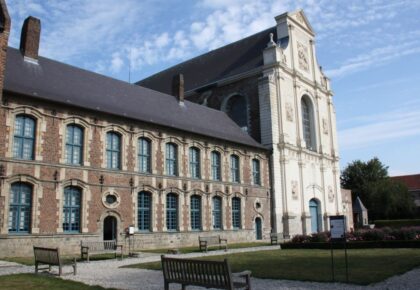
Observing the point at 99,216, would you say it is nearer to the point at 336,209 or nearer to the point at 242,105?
the point at 242,105

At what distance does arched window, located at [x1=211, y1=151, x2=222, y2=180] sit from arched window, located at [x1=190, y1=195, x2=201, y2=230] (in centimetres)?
205

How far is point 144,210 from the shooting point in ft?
70.3

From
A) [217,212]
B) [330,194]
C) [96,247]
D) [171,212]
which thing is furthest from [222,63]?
[96,247]

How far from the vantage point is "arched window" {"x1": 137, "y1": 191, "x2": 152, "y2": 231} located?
21203 mm

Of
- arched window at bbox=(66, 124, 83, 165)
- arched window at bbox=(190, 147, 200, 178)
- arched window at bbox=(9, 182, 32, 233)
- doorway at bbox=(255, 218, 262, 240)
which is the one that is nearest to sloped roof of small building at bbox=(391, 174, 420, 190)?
doorway at bbox=(255, 218, 262, 240)

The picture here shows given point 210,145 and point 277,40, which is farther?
point 277,40

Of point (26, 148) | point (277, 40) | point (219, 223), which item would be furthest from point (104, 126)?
point (277, 40)

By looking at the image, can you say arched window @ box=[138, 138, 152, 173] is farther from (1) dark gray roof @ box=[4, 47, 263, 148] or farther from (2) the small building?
(2) the small building

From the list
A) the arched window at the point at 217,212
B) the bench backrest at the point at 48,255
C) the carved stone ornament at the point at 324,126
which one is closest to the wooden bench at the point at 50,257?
the bench backrest at the point at 48,255

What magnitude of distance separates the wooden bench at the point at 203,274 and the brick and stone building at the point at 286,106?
22.5m

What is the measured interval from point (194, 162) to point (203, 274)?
17.4 meters

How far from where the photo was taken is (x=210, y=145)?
2559 centimetres

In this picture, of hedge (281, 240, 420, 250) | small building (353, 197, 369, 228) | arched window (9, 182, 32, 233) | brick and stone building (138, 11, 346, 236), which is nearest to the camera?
arched window (9, 182, 32, 233)

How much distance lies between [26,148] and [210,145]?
11.1m
